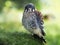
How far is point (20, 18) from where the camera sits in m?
2.04

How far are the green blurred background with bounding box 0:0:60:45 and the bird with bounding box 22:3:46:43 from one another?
0.23 ft

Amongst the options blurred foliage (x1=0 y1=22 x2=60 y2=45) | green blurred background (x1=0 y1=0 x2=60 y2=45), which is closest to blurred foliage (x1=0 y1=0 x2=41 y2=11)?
green blurred background (x1=0 y1=0 x2=60 y2=45)

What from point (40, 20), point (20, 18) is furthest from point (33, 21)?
point (20, 18)

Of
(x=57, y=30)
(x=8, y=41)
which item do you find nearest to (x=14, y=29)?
(x=8, y=41)

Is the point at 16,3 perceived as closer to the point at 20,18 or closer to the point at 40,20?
the point at 20,18

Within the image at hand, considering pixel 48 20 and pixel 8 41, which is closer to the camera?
pixel 8 41

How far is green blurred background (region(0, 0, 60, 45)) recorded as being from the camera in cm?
200

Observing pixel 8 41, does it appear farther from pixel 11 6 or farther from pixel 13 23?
pixel 11 6

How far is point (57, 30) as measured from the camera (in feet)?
6.71

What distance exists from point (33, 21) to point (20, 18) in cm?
21

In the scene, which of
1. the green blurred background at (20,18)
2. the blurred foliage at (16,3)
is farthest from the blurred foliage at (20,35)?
the blurred foliage at (16,3)

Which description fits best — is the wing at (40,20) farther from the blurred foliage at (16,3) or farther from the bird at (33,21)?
the blurred foliage at (16,3)

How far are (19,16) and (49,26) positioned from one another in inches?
9.7

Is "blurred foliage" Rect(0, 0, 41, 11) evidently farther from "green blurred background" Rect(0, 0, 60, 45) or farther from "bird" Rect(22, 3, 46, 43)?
"bird" Rect(22, 3, 46, 43)
